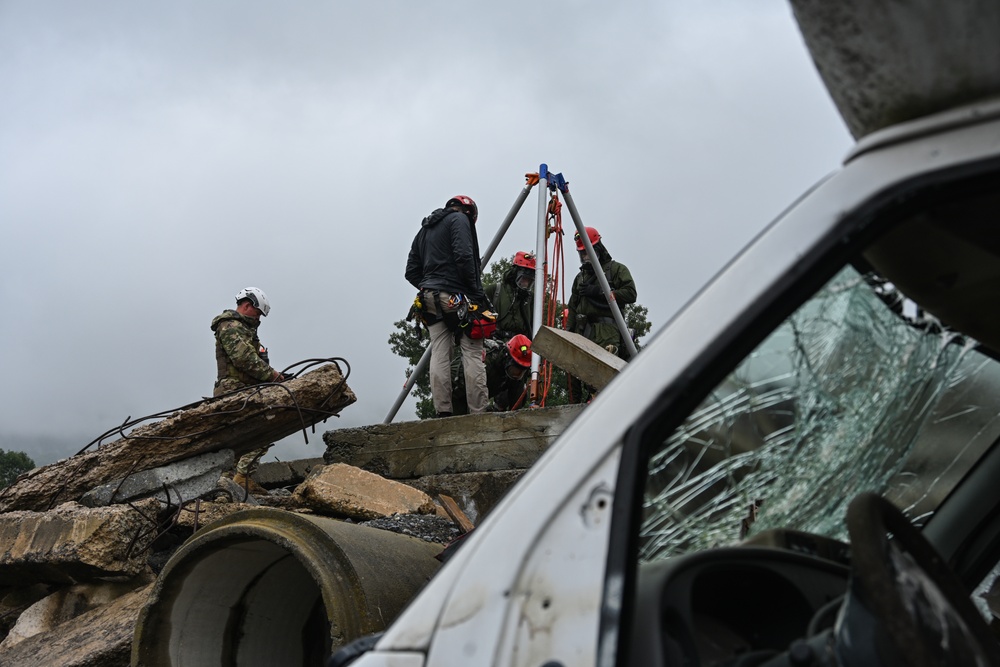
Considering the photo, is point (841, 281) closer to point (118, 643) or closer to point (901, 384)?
point (901, 384)

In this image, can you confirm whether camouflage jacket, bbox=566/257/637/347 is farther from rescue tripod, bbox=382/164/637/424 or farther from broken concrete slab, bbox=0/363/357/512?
broken concrete slab, bbox=0/363/357/512

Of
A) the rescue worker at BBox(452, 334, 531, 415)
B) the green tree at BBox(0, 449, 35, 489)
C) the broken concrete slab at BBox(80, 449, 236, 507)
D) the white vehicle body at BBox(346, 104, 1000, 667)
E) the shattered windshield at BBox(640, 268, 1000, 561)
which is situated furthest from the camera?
the green tree at BBox(0, 449, 35, 489)

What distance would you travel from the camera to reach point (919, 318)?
150cm

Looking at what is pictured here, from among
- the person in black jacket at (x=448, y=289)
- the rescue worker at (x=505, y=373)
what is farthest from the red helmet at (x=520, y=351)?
the person in black jacket at (x=448, y=289)

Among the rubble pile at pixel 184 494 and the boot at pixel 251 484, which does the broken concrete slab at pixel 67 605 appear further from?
the boot at pixel 251 484

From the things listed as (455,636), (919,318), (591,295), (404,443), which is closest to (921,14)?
(919,318)

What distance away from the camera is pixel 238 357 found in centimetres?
769

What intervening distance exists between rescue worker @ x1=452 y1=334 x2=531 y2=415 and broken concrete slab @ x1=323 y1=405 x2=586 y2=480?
7.50ft

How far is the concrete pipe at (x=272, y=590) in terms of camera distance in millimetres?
3033

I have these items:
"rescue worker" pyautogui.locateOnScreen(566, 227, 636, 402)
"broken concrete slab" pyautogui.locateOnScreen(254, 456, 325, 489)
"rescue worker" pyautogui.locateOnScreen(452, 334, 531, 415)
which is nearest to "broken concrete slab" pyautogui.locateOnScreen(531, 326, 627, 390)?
"broken concrete slab" pyautogui.locateOnScreen(254, 456, 325, 489)

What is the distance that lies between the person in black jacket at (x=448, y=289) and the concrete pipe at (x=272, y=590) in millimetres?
3737

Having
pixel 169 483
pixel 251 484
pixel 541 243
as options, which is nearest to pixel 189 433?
pixel 169 483

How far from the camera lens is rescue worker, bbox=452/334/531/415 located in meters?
8.77

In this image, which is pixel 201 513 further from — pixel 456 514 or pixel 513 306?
pixel 513 306
